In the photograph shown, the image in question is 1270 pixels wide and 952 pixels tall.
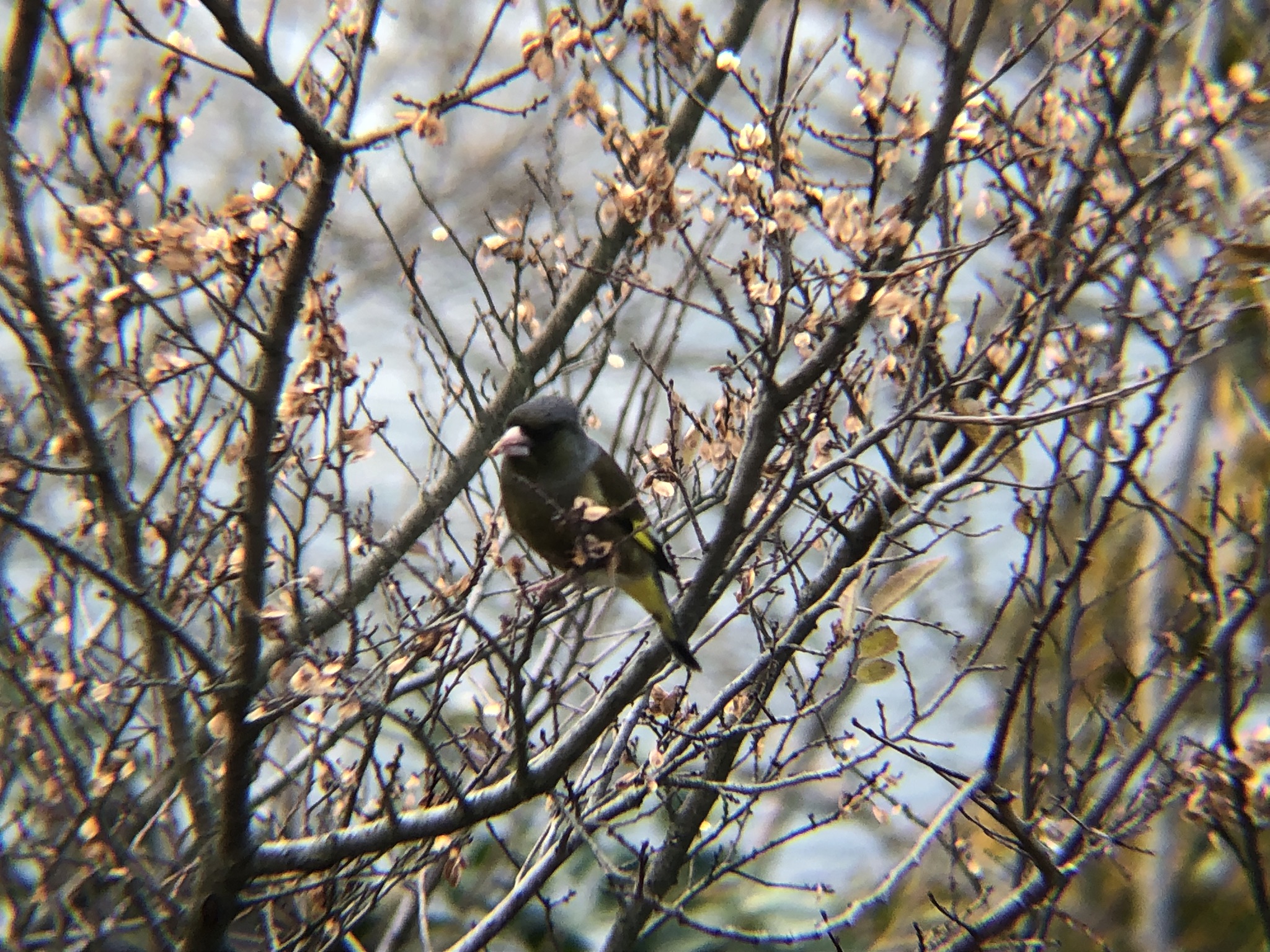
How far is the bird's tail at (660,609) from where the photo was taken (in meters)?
3.26

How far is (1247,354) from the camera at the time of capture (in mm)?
7738

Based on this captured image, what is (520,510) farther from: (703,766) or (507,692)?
(703,766)

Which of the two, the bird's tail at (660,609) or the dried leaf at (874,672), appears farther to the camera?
the bird's tail at (660,609)

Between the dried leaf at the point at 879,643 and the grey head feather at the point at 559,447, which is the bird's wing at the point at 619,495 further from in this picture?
the dried leaf at the point at 879,643

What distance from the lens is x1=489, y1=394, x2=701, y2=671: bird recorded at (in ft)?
13.4

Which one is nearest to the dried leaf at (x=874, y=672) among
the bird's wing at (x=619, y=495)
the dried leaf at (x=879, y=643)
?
the dried leaf at (x=879, y=643)

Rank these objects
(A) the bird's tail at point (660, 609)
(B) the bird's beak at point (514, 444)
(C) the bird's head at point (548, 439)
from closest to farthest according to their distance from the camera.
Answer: (A) the bird's tail at point (660, 609) < (B) the bird's beak at point (514, 444) < (C) the bird's head at point (548, 439)

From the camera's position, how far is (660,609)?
13.2 feet

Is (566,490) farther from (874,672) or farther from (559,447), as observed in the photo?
(874,672)

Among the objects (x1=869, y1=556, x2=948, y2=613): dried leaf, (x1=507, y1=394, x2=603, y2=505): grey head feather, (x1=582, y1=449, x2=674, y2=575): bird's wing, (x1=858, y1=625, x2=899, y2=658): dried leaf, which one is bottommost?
(x1=858, y1=625, x2=899, y2=658): dried leaf

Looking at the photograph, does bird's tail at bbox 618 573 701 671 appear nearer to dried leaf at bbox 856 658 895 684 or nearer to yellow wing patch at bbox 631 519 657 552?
yellow wing patch at bbox 631 519 657 552

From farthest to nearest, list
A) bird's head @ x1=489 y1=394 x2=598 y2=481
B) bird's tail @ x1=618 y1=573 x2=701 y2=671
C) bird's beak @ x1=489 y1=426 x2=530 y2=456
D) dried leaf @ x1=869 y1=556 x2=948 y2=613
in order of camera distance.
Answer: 1. bird's head @ x1=489 y1=394 x2=598 y2=481
2. bird's beak @ x1=489 y1=426 x2=530 y2=456
3. bird's tail @ x1=618 y1=573 x2=701 y2=671
4. dried leaf @ x1=869 y1=556 x2=948 y2=613

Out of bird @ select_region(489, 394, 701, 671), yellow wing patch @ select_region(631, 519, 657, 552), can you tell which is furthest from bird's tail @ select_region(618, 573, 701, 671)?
yellow wing patch @ select_region(631, 519, 657, 552)

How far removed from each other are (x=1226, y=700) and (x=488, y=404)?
3.00m
